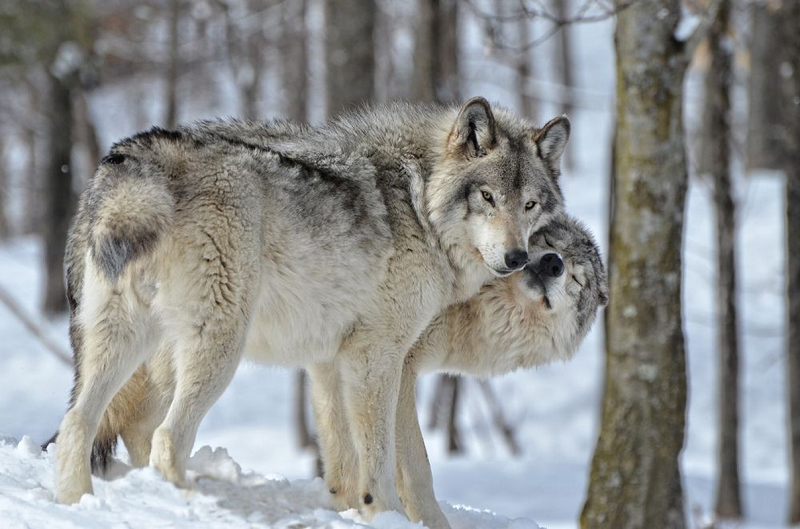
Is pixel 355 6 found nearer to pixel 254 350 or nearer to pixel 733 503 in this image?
pixel 254 350

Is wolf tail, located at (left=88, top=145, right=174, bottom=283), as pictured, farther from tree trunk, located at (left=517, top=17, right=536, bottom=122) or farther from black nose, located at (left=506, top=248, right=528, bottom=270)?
tree trunk, located at (left=517, top=17, right=536, bottom=122)

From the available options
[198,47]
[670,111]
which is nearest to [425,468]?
[670,111]

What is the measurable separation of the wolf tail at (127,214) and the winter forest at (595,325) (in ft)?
3.33

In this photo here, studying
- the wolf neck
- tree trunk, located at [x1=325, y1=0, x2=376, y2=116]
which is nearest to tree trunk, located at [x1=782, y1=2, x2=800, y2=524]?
tree trunk, located at [x1=325, y1=0, x2=376, y2=116]

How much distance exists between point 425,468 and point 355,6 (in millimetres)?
6722

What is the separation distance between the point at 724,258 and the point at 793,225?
866 mm

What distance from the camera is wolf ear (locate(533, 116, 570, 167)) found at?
5.84 m

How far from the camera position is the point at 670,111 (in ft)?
22.0

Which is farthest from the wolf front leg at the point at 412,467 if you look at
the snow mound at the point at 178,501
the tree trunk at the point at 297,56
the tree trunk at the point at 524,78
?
the tree trunk at the point at 524,78

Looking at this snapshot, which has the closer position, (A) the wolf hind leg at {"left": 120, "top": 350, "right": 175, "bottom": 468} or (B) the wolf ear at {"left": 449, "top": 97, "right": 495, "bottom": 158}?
(A) the wolf hind leg at {"left": 120, "top": 350, "right": 175, "bottom": 468}

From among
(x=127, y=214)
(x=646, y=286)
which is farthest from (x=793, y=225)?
(x=127, y=214)

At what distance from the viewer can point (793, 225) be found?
11.6 m

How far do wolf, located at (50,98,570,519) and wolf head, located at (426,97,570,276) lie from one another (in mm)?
10

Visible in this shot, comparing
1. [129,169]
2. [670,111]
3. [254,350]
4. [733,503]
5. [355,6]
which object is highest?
[355,6]
